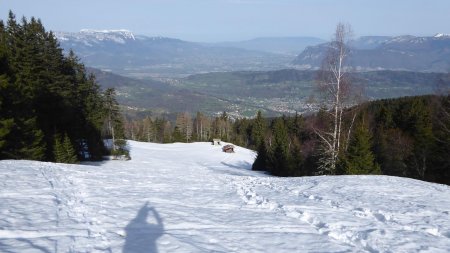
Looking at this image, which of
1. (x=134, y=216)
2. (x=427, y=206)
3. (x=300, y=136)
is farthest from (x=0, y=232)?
(x=300, y=136)

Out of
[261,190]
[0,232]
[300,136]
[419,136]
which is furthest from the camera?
[300,136]

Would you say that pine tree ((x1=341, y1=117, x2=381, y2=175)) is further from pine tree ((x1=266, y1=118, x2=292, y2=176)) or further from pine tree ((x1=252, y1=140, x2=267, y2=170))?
pine tree ((x1=252, y1=140, x2=267, y2=170))

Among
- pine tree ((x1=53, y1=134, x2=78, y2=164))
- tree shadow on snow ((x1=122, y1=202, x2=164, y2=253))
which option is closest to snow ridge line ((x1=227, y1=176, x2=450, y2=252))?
tree shadow on snow ((x1=122, y1=202, x2=164, y2=253))

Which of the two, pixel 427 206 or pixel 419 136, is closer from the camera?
pixel 427 206

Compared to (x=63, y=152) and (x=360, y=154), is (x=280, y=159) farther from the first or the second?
(x=63, y=152)

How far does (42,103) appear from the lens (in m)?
30.7

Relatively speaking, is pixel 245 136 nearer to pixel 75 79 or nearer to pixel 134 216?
pixel 75 79

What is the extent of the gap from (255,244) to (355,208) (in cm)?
524

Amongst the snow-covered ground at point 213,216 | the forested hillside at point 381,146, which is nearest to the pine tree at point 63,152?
the snow-covered ground at point 213,216

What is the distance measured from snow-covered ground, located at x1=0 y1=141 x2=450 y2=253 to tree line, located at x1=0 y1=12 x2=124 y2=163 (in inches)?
311

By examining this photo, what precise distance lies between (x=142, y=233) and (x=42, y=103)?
2602 centimetres

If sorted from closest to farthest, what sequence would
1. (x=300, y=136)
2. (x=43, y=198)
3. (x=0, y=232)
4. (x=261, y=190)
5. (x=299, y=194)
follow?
(x=0, y=232)
(x=43, y=198)
(x=299, y=194)
(x=261, y=190)
(x=300, y=136)

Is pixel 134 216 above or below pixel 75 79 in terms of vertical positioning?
below

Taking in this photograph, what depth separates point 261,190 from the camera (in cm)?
1619
